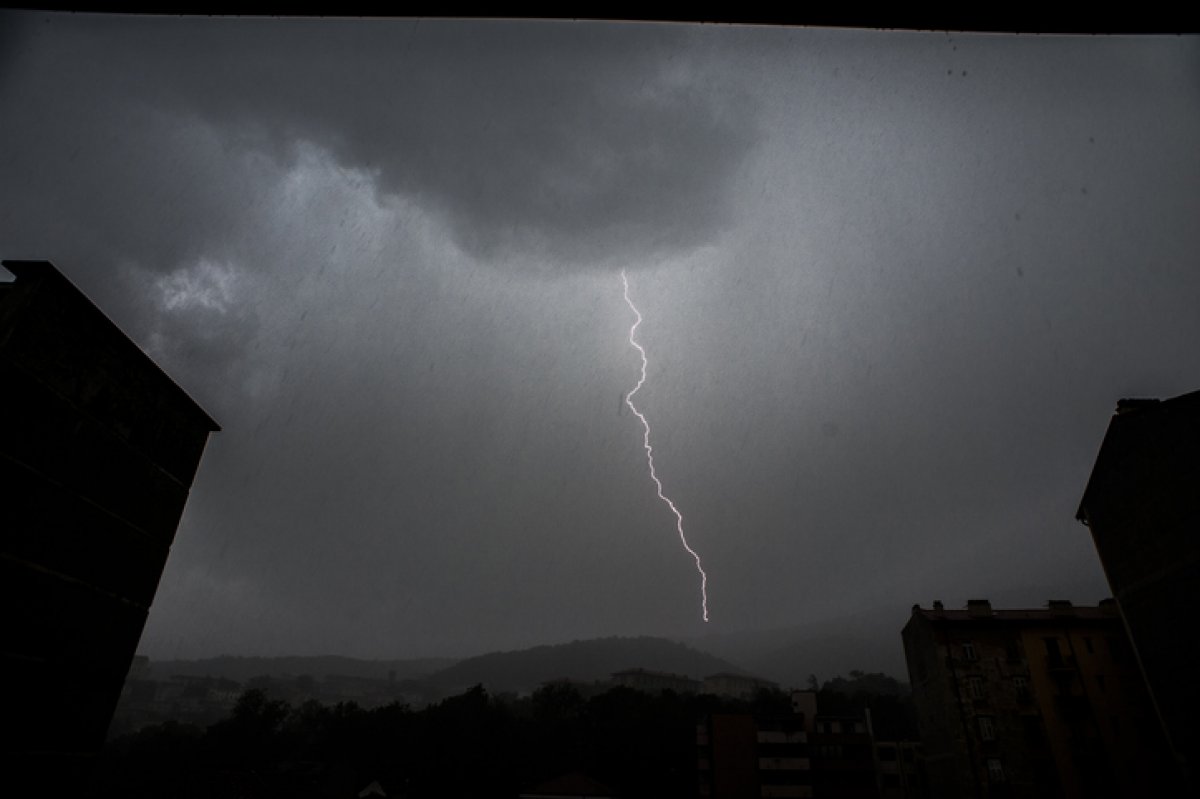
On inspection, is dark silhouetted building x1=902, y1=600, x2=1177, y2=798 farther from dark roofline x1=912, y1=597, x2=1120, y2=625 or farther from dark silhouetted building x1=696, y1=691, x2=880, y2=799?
dark silhouetted building x1=696, y1=691, x2=880, y2=799

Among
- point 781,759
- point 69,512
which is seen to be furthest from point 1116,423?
point 781,759

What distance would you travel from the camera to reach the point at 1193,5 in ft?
6.86

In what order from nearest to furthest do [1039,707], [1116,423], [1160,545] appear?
1. [1160,545]
2. [1116,423]
3. [1039,707]

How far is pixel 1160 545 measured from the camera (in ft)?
53.1

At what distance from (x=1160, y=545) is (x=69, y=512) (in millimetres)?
23874

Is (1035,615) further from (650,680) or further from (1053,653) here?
(650,680)

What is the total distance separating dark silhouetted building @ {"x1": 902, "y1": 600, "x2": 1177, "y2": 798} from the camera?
25.2 metres

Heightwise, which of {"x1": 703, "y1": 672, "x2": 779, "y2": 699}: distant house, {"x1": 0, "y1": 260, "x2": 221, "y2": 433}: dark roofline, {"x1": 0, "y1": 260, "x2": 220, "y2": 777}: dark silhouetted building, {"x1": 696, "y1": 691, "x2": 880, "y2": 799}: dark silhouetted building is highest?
{"x1": 703, "y1": 672, "x2": 779, "y2": 699}: distant house

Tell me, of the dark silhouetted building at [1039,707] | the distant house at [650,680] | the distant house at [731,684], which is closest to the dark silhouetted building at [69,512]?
the dark silhouetted building at [1039,707]

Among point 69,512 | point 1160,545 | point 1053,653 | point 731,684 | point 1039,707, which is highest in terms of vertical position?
point 731,684

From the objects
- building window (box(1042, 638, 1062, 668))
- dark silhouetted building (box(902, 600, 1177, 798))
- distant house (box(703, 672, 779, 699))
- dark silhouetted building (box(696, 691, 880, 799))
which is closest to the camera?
dark silhouetted building (box(902, 600, 1177, 798))

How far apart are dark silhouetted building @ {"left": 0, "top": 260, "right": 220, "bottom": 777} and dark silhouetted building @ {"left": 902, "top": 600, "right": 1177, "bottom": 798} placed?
32.6m

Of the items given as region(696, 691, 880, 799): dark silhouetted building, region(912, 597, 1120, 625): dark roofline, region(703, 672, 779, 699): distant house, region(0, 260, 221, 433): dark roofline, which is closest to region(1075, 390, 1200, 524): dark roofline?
region(912, 597, 1120, 625): dark roofline

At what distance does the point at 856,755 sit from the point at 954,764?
17342 millimetres
